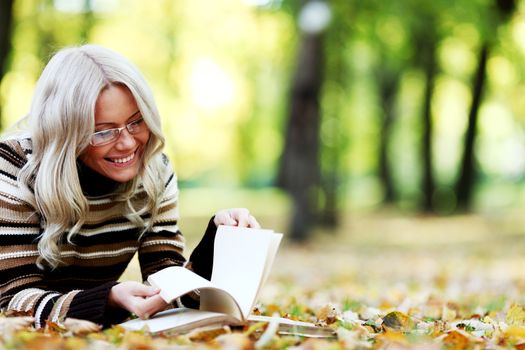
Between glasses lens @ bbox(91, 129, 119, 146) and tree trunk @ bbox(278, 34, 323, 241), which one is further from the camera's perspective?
tree trunk @ bbox(278, 34, 323, 241)

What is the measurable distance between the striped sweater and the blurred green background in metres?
3.88

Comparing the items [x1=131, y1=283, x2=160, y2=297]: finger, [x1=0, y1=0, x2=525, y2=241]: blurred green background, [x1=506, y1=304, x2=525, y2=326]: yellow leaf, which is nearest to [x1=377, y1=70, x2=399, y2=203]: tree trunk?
[x1=0, y1=0, x2=525, y2=241]: blurred green background

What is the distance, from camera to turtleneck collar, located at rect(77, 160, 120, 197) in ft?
9.94

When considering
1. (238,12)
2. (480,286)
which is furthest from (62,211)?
(238,12)

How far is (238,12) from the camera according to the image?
77.2ft

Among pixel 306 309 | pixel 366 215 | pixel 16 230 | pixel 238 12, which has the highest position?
pixel 238 12

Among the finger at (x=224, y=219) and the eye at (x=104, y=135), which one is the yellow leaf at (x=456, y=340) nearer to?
the finger at (x=224, y=219)

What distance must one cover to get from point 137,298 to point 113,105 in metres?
0.75

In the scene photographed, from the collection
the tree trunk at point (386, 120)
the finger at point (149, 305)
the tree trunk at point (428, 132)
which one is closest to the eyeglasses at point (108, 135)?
the finger at point (149, 305)

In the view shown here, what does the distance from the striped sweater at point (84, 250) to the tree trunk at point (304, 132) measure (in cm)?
880

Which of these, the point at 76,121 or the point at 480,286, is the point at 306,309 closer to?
the point at 76,121

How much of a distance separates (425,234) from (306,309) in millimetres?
11877

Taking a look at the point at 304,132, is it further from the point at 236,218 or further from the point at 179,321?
the point at 179,321

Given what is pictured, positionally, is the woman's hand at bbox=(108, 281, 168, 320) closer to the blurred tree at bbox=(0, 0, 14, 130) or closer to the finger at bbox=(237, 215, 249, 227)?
the finger at bbox=(237, 215, 249, 227)
